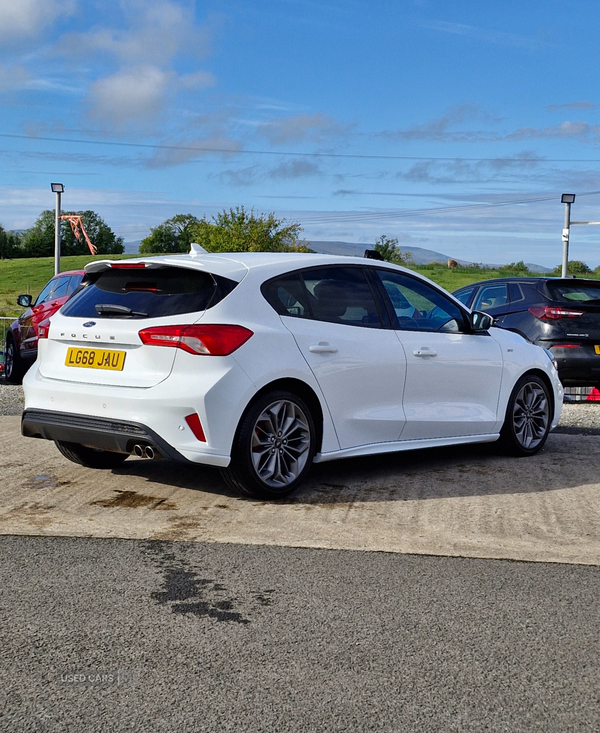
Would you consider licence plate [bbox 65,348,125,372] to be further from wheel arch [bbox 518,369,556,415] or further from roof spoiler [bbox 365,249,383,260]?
wheel arch [bbox 518,369,556,415]

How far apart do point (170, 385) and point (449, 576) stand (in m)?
2.14

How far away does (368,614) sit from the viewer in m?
4.04

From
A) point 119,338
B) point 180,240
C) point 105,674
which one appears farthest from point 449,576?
point 180,240

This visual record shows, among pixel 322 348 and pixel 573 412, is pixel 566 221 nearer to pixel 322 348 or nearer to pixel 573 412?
pixel 573 412

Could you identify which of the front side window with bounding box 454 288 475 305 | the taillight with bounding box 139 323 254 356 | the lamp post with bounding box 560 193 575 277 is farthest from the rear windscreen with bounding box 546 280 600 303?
the lamp post with bounding box 560 193 575 277

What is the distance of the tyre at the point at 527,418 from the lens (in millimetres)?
8148

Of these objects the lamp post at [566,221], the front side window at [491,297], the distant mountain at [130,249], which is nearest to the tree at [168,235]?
the distant mountain at [130,249]

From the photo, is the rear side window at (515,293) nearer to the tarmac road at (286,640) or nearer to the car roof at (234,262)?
the car roof at (234,262)

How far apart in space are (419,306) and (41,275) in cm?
8089

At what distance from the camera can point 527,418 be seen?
27.3 ft

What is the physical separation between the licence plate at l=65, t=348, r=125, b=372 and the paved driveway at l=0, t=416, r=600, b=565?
2.84 ft

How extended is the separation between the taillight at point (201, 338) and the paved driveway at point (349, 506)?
3.33ft

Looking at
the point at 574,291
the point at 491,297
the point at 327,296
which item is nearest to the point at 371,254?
the point at 327,296

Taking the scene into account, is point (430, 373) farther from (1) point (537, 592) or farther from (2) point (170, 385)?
(1) point (537, 592)
